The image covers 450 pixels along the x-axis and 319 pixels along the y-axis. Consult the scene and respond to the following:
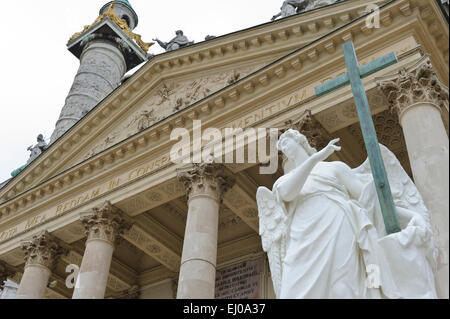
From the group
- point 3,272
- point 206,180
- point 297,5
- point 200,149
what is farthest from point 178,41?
point 3,272

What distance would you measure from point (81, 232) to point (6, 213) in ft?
12.1

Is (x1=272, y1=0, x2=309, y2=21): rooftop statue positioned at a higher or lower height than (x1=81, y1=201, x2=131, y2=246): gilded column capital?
higher

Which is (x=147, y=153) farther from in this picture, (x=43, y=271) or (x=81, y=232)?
(x=43, y=271)

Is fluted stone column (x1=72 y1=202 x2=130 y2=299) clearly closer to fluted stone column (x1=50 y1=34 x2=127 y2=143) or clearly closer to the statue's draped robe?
the statue's draped robe

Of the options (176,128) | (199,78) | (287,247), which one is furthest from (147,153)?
(287,247)

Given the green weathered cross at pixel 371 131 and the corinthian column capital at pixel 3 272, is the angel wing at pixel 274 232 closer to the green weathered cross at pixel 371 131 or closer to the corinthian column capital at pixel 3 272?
the green weathered cross at pixel 371 131

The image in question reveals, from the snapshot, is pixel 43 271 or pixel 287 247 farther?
pixel 43 271

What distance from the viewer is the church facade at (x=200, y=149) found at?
10.7 meters

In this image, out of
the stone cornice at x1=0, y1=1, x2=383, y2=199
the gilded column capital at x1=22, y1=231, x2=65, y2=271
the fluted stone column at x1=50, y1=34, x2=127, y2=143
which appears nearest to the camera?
the stone cornice at x1=0, y1=1, x2=383, y2=199

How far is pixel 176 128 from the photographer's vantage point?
14117mm

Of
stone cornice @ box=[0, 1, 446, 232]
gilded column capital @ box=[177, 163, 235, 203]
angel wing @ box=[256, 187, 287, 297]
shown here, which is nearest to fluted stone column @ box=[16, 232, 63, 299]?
stone cornice @ box=[0, 1, 446, 232]

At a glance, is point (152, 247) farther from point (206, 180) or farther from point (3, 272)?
point (206, 180)

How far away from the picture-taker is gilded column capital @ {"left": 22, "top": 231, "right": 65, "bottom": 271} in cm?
1512

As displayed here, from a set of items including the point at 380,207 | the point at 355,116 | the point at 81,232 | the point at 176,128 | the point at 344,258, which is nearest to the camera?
the point at 344,258
